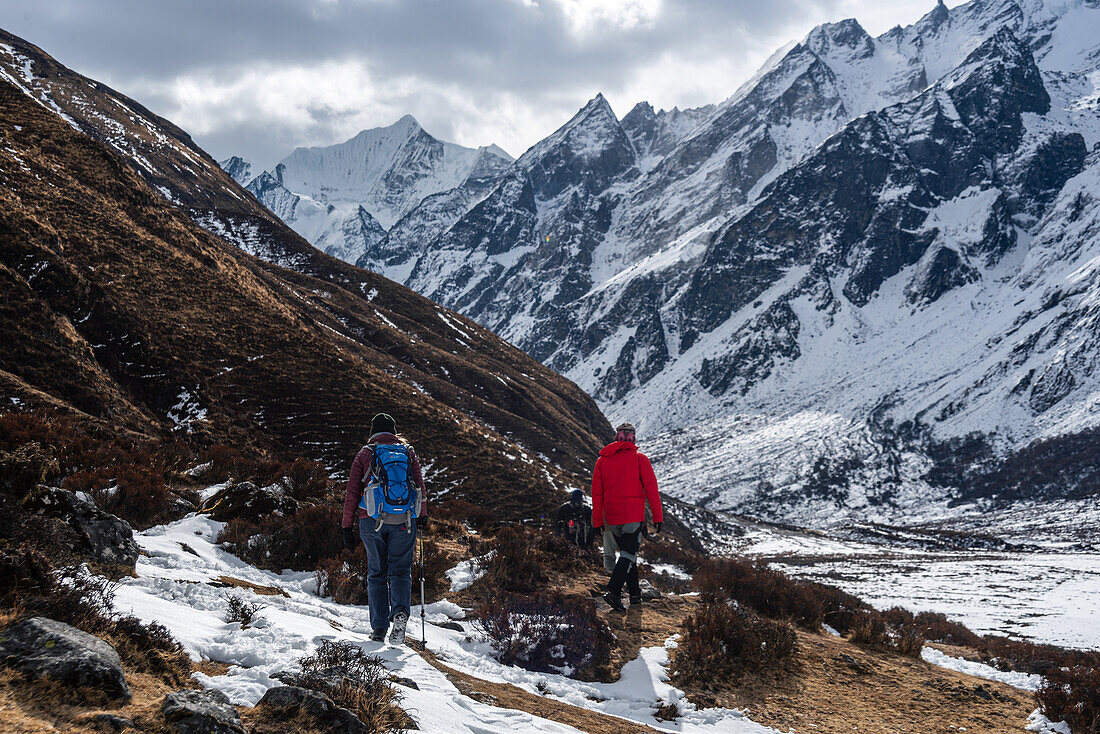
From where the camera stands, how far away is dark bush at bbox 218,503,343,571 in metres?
9.73

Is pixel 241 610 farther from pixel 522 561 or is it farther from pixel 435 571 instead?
pixel 522 561

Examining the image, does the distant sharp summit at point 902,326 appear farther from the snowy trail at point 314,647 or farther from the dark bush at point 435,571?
the snowy trail at point 314,647

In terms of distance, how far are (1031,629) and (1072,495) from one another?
79906 millimetres

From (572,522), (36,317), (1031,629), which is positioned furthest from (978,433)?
(36,317)

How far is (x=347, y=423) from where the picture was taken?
24.2 m

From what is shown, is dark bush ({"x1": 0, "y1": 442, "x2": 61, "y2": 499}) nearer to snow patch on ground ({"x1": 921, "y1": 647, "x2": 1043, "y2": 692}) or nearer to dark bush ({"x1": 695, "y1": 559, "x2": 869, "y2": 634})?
dark bush ({"x1": 695, "y1": 559, "x2": 869, "y2": 634})

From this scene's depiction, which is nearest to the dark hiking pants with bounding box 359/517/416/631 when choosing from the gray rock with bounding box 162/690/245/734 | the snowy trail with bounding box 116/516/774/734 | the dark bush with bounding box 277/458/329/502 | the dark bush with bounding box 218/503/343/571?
the snowy trail with bounding box 116/516/774/734

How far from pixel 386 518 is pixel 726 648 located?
4826 mm

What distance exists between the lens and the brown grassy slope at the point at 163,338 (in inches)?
707

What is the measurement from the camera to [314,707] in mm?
4039

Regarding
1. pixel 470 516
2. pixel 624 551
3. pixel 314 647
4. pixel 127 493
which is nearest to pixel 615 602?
pixel 624 551

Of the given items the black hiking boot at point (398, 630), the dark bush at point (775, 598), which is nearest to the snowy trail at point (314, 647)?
the black hiking boot at point (398, 630)

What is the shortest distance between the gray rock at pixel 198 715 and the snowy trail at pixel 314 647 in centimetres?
77

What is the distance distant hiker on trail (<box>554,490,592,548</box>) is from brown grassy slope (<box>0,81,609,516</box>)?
9386mm
